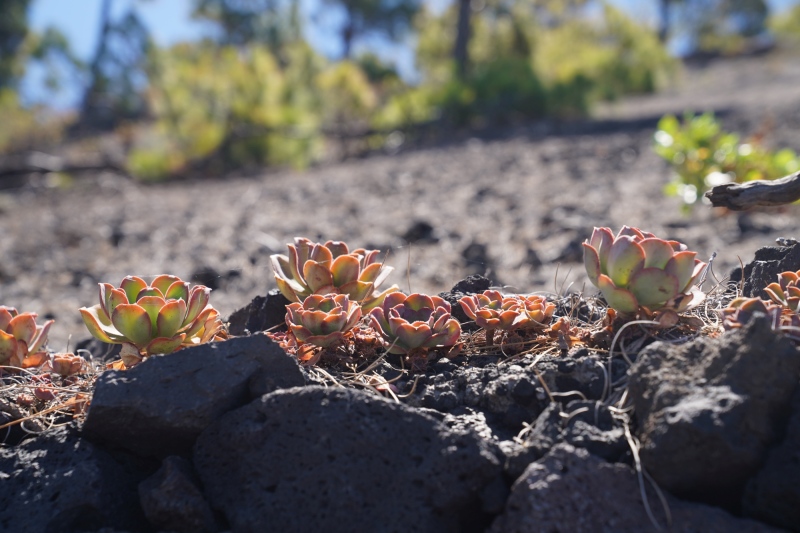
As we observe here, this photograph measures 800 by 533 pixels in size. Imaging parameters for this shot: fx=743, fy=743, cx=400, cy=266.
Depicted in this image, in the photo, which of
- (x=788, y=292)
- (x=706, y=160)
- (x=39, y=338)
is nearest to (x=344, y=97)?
(x=706, y=160)

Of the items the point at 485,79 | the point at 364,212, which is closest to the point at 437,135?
the point at 485,79

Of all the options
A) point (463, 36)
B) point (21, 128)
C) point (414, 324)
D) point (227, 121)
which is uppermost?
point (463, 36)

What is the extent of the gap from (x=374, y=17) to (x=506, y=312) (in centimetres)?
2650

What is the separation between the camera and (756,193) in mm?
1903

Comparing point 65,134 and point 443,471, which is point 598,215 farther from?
point 65,134

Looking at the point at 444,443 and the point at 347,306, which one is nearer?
the point at 444,443

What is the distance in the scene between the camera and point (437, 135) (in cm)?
1017

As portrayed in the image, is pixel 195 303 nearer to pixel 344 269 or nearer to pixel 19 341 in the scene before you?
pixel 344 269

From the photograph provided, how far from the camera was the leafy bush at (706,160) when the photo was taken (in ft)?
12.4

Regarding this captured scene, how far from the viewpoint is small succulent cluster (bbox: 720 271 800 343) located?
57.6 inches

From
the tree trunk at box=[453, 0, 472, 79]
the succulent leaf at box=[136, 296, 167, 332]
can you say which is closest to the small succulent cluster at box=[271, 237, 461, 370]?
the succulent leaf at box=[136, 296, 167, 332]

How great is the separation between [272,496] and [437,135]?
9.07 m

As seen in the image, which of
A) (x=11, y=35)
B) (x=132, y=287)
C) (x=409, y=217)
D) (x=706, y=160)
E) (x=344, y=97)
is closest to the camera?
(x=132, y=287)

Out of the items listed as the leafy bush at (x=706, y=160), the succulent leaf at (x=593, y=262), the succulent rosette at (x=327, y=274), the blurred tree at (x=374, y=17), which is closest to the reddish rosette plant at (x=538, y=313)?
the succulent leaf at (x=593, y=262)
